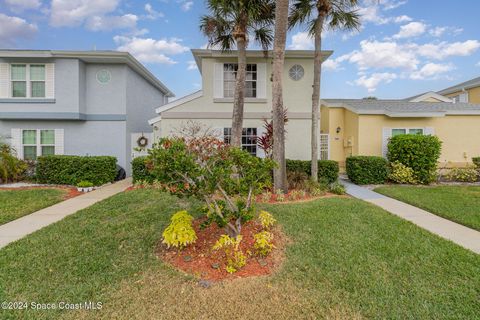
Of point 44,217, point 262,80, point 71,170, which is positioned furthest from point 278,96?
point 71,170

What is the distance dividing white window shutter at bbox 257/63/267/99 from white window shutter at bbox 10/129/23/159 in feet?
38.2

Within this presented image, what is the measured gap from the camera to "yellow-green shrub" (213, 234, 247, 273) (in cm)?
364

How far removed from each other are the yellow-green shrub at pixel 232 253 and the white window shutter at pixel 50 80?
12.3m

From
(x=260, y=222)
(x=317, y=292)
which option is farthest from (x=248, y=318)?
(x=260, y=222)

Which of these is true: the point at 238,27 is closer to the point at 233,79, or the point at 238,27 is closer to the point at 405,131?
the point at 233,79

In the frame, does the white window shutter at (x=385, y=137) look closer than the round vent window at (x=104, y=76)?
No

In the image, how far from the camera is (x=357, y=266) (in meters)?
3.79

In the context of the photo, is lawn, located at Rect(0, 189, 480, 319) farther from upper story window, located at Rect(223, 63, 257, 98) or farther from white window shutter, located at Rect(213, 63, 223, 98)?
upper story window, located at Rect(223, 63, 257, 98)

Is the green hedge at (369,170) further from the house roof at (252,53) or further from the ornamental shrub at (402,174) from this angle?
the house roof at (252,53)

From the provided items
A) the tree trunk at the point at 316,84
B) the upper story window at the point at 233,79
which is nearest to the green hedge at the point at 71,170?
the upper story window at the point at 233,79

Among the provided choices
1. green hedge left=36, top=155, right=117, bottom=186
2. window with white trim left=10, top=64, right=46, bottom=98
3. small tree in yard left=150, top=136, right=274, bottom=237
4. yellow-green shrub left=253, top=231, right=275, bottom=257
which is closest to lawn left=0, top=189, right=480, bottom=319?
yellow-green shrub left=253, top=231, right=275, bottom=257

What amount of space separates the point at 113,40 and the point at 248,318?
1645cm

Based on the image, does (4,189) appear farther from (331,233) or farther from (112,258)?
(331,233)

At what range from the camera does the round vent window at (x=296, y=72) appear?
11984mm
